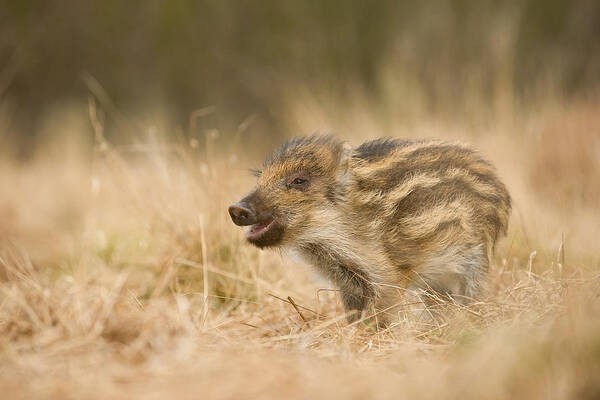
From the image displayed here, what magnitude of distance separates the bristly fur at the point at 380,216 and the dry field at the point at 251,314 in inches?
8.0

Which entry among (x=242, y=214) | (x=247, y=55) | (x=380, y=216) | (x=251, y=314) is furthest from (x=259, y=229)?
(x=247, y=55)

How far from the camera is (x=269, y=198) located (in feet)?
10.3

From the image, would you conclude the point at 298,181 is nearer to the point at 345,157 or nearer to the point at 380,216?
the point at 345,157

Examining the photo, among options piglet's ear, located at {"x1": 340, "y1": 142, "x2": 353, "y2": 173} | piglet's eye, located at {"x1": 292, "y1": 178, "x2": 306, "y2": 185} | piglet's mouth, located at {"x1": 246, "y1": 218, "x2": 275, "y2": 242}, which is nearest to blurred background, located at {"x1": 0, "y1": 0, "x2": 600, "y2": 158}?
piglet's ear, located at {"x1": 340, "y1": 142, "x2": 353, "y2": 173}

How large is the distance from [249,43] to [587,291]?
12.5 m

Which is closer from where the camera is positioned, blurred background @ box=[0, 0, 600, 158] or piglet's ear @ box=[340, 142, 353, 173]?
piglet's ear @ box=[340, 142, 353, 173]

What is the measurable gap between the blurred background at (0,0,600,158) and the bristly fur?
424 centimetres

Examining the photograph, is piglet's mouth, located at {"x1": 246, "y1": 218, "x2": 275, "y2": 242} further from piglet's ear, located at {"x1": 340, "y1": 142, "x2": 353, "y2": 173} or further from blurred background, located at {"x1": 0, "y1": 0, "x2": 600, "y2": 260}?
blurred background, located at {"x1": 0, "y1": 0, "x2": 600, "y2": 260}

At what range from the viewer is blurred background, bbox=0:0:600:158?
9.05 metres

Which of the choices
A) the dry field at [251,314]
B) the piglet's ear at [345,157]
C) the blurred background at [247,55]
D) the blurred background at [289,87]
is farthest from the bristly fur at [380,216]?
the blurred background at [247,55]

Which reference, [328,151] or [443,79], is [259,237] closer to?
[328,151]

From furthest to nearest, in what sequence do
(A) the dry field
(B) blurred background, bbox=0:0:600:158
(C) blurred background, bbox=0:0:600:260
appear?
(B) blurred background, bbox=0:0:600:158 → (C) blurred background, bbox=0:0:600:260 → (A) the dry field

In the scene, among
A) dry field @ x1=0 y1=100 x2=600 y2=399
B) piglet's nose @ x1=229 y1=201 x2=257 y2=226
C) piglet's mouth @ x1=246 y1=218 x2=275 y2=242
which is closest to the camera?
dry field @ x1=0 y1=100 x2=600 y2=399

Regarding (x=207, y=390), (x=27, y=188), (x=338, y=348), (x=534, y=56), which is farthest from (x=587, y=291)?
(x=534, y=56)
